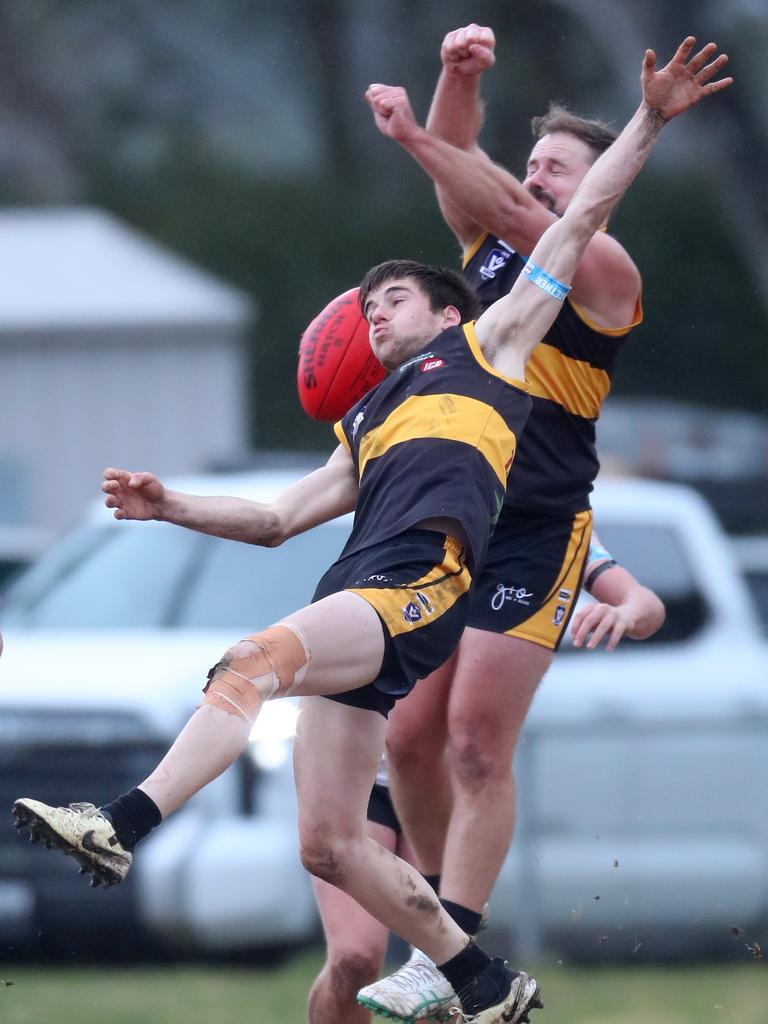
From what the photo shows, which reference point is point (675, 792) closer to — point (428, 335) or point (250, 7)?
point (428, 335)

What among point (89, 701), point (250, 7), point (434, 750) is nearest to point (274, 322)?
point (250, 7)

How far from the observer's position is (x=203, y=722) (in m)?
4.55

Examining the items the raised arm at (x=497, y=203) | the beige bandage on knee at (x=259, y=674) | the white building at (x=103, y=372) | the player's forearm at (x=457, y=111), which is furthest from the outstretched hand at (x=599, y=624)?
the white building at (x=103, y=372)

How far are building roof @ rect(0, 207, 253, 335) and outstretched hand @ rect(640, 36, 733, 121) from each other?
41.0ft

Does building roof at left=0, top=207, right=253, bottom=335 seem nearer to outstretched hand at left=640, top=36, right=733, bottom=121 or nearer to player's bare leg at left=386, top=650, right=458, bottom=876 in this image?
player's bare leg at left=386, top=650, right=458, bottom=876

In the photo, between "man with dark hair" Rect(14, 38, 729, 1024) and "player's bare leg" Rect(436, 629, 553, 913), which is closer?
"man with dark hair" Rect(14, 38, 729, 1024)

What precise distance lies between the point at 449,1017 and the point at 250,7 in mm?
23859

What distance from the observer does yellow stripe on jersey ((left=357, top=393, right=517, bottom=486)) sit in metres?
4.92

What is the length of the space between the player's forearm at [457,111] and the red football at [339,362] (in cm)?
56

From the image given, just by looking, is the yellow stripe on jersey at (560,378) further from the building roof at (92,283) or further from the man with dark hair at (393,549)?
the building roof at (92,283)

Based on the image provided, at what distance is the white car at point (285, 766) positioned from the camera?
8312 millimetres

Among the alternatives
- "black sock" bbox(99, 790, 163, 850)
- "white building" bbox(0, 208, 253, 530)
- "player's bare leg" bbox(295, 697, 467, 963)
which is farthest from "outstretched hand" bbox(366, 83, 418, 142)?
"white building" bbox(0, 208, 253, 530)

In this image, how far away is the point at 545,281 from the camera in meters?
4.98

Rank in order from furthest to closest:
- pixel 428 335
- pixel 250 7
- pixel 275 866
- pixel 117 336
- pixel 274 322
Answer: pixel 250 7 < pixel 274 322 < pixel 117 336 < pixel 275 866 < pixel 428 335
